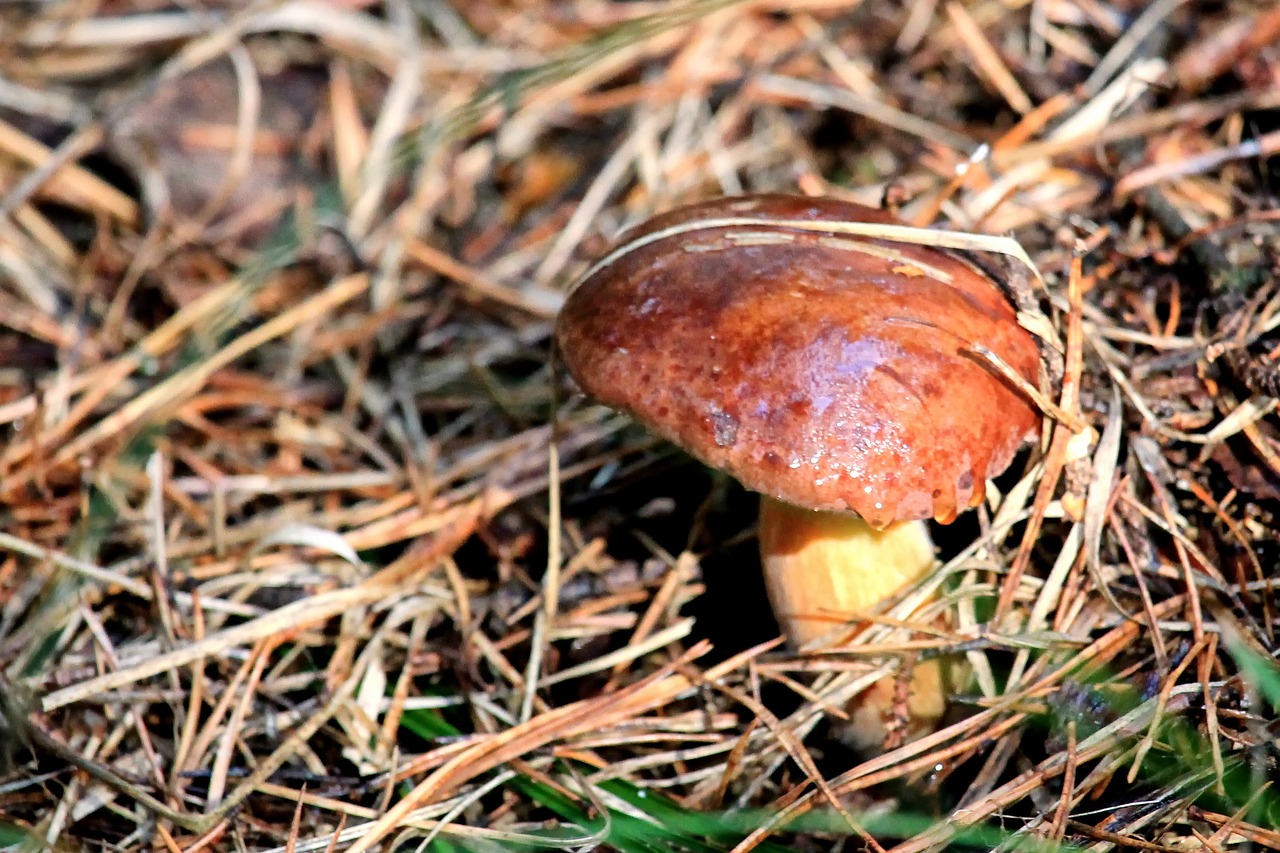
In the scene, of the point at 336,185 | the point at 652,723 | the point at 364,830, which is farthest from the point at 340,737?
the point at 336,185

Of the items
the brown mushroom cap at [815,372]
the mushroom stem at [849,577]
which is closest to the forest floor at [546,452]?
the mushroom stem at [849,577]

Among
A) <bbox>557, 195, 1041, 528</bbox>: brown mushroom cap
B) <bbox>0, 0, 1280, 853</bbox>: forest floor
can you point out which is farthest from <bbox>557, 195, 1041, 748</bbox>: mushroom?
<bbox>0, 0, 1280, 853</bbox>: forest floor

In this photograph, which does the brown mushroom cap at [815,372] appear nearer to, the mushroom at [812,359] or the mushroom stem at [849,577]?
the mushroom at [812,359]

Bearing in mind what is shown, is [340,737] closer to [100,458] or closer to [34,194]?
[100,458]

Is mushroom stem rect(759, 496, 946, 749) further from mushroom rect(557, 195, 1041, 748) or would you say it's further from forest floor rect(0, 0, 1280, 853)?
mushroom rect(557, 195, 1041, 748)

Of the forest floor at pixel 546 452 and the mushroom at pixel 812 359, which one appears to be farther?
the forest floor at pixel 546 452

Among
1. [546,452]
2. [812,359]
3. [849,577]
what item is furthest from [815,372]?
[546,452]

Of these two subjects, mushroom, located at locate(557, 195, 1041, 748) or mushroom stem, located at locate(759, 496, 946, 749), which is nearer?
mushroom, located at locate(557, 195, 1041, 748)
